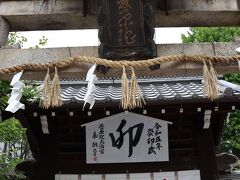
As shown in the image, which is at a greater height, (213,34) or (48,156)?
(213,34)

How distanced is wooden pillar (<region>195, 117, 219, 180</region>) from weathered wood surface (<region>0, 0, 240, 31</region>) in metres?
2.39

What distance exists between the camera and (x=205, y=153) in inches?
252

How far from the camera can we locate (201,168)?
634 centimetres

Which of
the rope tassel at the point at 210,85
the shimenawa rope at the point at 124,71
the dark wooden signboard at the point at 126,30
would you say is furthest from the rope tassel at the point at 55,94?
the rope tassel at the point at 210,85

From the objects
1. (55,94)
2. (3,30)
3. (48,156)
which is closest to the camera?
(55,94)

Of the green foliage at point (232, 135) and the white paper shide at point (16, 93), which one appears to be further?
the green foliage at point (232, 135)

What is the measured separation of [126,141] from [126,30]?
284cm

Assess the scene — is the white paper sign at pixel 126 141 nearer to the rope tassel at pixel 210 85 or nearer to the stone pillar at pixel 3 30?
the stone pillar at pixel 3 30

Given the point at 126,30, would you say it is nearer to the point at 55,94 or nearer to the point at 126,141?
the point at 55,94

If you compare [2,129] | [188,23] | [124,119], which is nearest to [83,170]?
[124,119]

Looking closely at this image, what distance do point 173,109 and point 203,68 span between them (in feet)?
7.46

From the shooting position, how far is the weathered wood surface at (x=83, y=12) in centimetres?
432

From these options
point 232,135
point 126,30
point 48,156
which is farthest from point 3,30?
point 232,135

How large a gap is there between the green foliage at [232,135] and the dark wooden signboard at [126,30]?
383 inches
